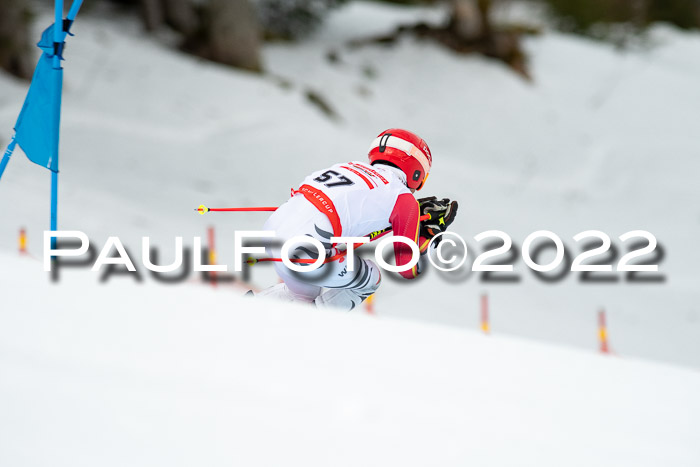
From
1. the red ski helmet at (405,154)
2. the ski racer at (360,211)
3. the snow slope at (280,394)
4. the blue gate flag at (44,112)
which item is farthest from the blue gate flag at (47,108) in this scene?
the red ski helmet at (405,154)

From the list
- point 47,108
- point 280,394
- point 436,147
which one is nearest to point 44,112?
point 47,108

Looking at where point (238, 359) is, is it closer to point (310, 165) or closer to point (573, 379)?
point (573, 379)

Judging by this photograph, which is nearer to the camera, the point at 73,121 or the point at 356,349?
the point at 356,349

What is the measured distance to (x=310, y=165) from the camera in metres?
11.6

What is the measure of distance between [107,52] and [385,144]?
12.2 meters

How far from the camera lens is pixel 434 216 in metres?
3.58

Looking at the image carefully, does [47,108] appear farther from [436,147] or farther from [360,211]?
[436,147]

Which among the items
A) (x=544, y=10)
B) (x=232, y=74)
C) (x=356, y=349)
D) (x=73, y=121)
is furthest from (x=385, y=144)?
(x=544, y=10)

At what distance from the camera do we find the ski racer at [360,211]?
11.2 feet

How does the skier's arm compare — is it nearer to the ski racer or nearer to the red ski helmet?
the ski racer

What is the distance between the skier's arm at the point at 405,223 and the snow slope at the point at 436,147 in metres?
0.77

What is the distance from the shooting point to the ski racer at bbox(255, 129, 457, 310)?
3416mm

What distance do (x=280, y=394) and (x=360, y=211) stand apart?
1.09m

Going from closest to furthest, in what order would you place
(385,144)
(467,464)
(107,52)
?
(467,464) → (385,144) → (107,52)
